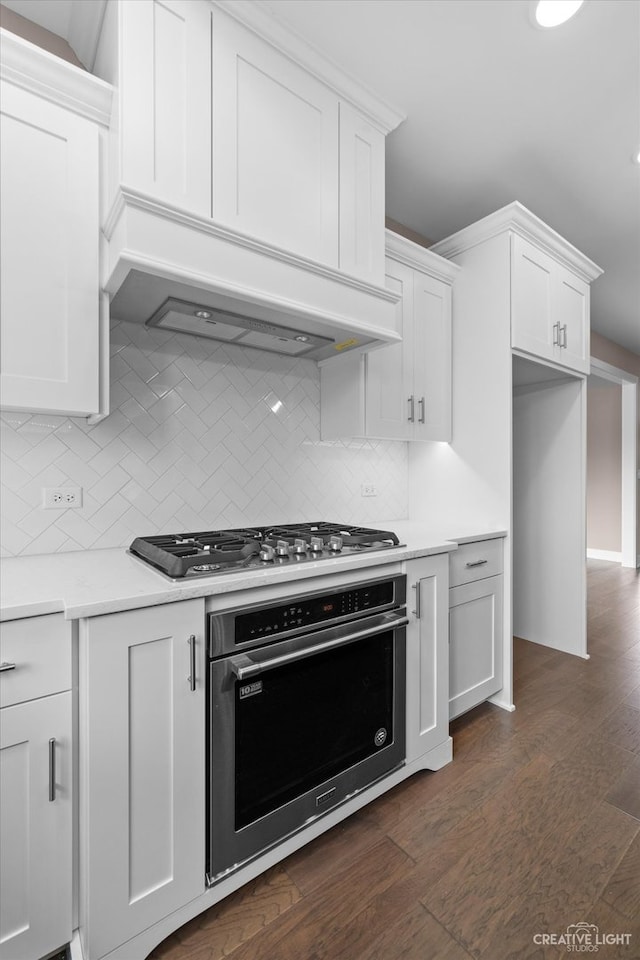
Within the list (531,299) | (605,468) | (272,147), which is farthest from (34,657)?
(605,468)

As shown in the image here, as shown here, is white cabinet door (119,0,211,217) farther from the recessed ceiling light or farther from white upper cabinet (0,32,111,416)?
the recessed ceiling light

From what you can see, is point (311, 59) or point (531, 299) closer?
point (311, 59)

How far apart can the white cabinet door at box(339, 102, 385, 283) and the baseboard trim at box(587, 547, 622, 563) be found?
610 cm

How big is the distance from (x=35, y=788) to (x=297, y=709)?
719 millimetres

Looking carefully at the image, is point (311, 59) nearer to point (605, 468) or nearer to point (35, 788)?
point (35, 788)

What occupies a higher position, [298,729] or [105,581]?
[105,581]

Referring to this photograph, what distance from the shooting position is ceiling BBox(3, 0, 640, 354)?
5.53 ft

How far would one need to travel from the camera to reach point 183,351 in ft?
6.57

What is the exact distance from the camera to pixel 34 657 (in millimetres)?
1088

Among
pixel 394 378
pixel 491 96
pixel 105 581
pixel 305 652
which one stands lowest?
pixel 305 652

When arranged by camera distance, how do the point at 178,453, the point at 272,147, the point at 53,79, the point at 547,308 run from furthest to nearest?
the point at 547,308, the point at 178,453, the point at 272,147, the point at 53,79

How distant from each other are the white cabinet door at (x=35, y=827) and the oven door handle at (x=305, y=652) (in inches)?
16.7

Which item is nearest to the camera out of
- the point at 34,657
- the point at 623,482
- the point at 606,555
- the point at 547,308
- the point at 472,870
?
the point at 34,657

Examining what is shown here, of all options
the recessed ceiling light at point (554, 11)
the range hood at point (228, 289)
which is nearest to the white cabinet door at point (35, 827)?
the range hood at point (228, 289)
